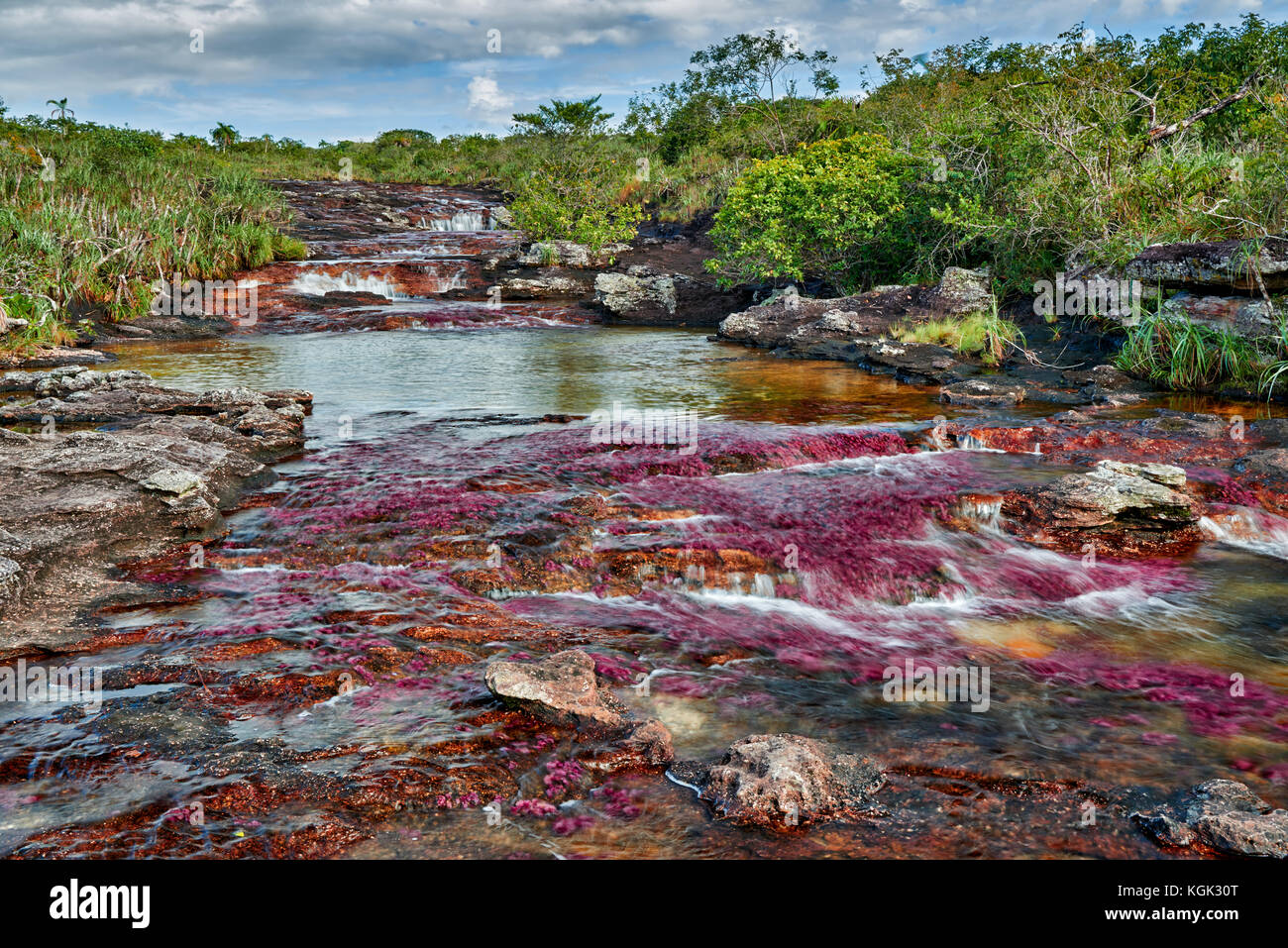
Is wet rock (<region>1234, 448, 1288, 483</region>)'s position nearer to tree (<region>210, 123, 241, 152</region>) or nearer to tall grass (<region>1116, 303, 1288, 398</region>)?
tall grass (<region>1116, 303, 1288, 398</region>)

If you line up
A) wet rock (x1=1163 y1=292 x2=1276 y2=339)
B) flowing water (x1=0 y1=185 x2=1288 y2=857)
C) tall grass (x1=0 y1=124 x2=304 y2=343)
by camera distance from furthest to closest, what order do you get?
1. tall grass (x1=0 y1=124 x2=304 y2=343)
2. wet rock (x1=1163 y1=292 x2=1276 y2=339)
3. flowing water (x1=0 y1=185 x2=1288 y2=857)

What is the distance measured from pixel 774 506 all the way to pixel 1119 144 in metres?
11.1

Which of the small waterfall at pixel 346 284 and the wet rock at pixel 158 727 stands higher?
the small waterfall at pixel 346 284

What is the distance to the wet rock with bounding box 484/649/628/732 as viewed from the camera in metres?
3.76

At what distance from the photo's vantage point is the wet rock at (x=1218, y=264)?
9.84m

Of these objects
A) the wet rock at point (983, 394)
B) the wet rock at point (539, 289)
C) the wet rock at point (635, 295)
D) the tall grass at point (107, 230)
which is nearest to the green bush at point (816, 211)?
the wet rock at point (635, 295)

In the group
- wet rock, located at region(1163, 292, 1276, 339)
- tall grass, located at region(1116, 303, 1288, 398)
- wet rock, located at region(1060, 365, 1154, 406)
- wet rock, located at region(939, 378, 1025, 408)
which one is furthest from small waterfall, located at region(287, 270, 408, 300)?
wet rock, located at region(1163, 292, 1276, 339)

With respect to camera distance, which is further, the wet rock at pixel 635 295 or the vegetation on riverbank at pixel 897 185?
the wet rock at pixel 635 295

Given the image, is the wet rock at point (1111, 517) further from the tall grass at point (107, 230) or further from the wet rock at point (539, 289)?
the wet rock at point (539, 289)

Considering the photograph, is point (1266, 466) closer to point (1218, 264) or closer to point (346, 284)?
point (1218, 264)

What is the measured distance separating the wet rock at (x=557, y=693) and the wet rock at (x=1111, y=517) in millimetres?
4193

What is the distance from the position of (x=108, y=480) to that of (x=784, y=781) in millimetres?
5862

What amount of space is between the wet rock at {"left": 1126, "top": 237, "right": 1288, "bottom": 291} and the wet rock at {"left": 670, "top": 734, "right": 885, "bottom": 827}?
32.3ft

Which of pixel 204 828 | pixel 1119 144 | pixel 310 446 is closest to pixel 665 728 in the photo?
pixel 204 828
